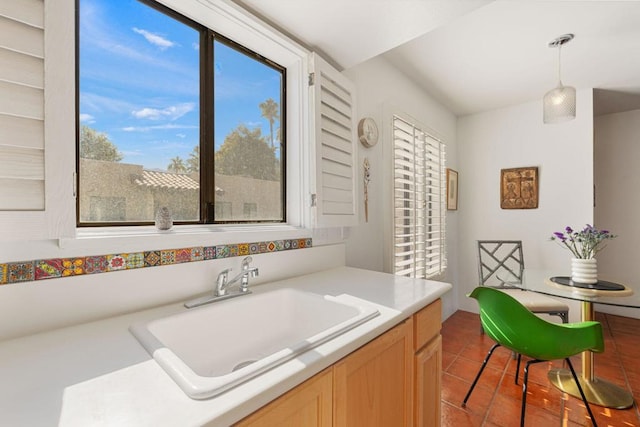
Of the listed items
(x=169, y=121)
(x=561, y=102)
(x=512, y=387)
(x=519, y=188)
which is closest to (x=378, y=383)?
(x=169, y=121)

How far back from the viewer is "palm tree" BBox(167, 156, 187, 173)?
125 cm

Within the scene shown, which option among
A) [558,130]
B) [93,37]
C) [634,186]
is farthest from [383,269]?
[634,186]

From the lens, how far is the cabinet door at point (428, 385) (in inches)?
45.3

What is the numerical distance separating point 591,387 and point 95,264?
2936 mm

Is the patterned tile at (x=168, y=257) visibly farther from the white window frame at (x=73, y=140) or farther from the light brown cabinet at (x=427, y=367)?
the light brown cabinet at (x=427, y=367)

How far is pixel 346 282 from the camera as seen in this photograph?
1.40 metres

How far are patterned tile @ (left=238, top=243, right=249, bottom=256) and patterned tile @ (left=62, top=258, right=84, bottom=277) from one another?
1.81ft

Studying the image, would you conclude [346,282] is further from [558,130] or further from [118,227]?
[558,130]

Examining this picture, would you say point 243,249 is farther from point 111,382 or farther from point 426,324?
point 426,324

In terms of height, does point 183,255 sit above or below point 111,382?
above

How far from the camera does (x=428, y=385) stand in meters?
1.24

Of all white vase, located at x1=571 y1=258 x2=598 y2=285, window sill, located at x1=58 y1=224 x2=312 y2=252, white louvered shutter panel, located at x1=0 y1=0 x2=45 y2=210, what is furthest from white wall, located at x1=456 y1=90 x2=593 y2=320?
white louvered shutter panel, located at x1=0 y1=0 x2=45 y2=210

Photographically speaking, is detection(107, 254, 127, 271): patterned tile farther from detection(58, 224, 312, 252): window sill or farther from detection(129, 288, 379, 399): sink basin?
detection(129, 288, 379, 399): sink basin

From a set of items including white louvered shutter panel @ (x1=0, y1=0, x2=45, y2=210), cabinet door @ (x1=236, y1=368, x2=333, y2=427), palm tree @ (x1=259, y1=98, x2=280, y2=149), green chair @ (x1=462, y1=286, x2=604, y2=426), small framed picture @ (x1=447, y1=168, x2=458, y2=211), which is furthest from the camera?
small framed picture @ (x1=447, y1=168, x2=458, y2=211)
